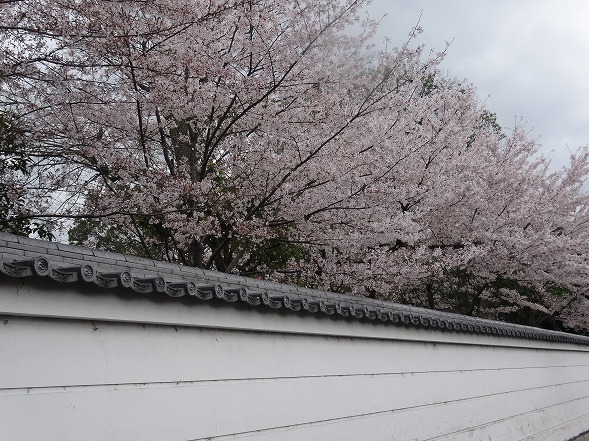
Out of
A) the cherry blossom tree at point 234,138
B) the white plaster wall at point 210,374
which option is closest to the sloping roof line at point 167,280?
the white plaster wall at point 210,374

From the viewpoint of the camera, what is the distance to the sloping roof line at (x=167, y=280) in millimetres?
3348

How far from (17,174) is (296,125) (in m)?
3.84

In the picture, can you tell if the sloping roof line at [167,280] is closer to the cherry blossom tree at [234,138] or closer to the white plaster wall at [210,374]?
the white plaster wall at [210,374]

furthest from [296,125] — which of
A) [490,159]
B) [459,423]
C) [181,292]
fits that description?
[490,159]

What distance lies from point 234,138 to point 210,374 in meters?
5.50

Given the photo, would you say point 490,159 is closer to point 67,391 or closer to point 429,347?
point 429,347

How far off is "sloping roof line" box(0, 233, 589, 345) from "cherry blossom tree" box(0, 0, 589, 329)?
2.10 m

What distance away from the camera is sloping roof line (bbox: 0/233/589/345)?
3.35m

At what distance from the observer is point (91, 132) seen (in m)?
8.75

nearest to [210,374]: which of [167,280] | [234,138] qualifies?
[167,280]

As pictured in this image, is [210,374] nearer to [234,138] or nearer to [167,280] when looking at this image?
[167,280]

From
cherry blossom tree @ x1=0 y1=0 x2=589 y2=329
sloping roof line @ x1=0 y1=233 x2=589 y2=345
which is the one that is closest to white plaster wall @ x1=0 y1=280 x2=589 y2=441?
sloping roof line @ x1=0 y1=233 x2=589 y2=345

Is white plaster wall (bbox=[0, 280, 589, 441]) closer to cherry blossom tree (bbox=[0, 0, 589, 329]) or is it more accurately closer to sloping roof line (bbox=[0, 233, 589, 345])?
sloping roof line (bbox=[0, 233, 589, 345])

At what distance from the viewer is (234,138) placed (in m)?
9.52
